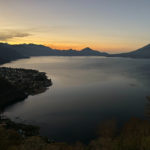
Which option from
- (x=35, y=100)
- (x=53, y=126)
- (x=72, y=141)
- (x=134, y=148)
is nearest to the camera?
(x=134, y=148)

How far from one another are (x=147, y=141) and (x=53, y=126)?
34.6 m

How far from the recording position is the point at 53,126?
56.6 meters

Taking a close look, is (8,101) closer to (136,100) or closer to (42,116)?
(42,116)

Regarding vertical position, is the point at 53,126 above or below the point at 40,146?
below

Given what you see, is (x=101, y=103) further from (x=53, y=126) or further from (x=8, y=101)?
(x=8, y=101)

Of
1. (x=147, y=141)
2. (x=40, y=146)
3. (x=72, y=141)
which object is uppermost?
(x=147, y=141)

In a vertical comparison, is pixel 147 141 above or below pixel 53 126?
above

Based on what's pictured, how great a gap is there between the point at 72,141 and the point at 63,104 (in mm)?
34705

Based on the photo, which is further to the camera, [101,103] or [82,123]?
[101,103]

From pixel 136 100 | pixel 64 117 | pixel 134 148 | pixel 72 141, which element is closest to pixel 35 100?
pixel 64 117

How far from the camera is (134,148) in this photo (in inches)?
1275

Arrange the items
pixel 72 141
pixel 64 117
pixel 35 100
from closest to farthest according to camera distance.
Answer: pixel 72 141, pixel 64 117, pixel 35 100

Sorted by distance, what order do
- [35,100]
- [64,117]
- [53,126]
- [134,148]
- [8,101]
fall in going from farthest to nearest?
1. [35,100]
2. [8,101]
3. [64,117]
4. [53,126]
5. [134,148]

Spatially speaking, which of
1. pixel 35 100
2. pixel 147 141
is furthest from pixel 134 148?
pixel 35 100
